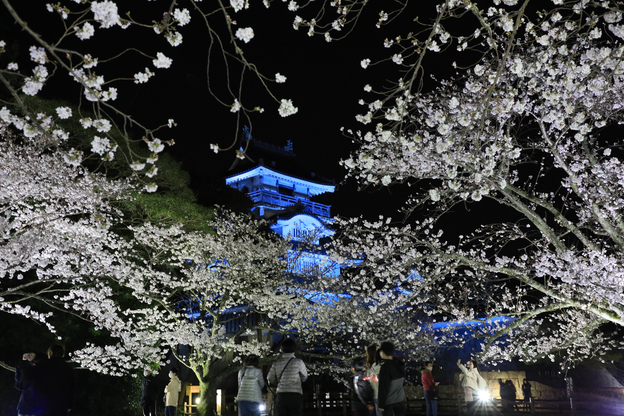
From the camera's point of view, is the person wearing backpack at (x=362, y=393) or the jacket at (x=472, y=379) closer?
the person wearing backpack at (x=362, y=393)

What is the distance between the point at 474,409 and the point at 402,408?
4512mm

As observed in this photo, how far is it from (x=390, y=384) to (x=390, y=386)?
2cm

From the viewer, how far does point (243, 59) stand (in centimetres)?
333

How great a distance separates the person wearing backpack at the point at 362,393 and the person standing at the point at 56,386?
313 centimetres

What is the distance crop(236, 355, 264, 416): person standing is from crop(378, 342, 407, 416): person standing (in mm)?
1706

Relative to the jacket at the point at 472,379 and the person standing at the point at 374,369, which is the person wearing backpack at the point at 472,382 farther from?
the person standing at the point at 374,369

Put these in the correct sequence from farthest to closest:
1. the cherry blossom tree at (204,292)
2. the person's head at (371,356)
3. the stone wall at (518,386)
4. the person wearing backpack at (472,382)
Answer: the stone wall at (518,386) → the cherry blossom tree at (204,292) → the person wearing backpack at (472,382) → the person's head at (371,356)

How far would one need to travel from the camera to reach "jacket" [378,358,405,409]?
5.01m

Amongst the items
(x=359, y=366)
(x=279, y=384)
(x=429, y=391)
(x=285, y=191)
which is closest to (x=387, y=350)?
(x=359, y=366)

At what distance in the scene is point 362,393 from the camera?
5.71m

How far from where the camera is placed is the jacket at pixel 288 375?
19.2ft

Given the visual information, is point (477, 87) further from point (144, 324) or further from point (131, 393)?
point (131, 393)

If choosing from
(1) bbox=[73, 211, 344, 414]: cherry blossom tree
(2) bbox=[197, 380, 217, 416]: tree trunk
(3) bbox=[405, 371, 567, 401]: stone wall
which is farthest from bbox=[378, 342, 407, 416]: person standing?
(3) bbox=[405, 371, 567, 401]: stone wall

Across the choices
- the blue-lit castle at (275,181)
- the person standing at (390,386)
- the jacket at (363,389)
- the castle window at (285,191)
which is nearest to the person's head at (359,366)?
the jacket at (363,389)
